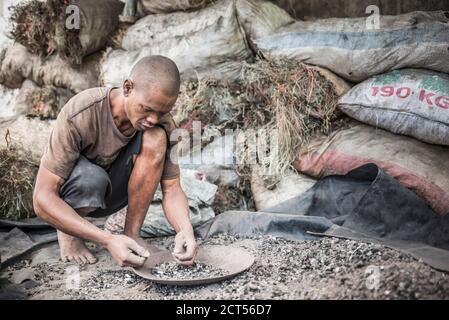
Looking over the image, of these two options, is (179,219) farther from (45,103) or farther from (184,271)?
(45,103)

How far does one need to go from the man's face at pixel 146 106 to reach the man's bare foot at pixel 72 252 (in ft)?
2.29

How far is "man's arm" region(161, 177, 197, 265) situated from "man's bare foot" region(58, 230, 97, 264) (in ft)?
1.41

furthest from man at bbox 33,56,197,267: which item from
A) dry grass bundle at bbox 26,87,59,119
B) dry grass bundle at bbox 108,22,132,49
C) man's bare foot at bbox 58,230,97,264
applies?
dry grass bundle at bbox 108,22,132,49

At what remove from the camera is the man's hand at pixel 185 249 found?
6.92 ft

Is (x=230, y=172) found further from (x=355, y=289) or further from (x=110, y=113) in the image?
(x=355, y=289)

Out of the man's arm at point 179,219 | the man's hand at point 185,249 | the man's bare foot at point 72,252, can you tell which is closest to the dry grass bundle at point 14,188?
Result: the man's bare foot at point 72,252

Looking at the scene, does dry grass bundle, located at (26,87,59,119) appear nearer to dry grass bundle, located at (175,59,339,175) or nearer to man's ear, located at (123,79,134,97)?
dry grass bundle, located at (175,59,339,175)

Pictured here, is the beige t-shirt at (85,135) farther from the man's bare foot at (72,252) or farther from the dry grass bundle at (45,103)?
the dry grass bundle at (45,103)

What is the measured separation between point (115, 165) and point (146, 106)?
0.48 meters

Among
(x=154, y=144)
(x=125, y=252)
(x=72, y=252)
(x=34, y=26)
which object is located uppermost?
(x=34, y=26)

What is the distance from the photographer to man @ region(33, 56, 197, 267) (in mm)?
2074

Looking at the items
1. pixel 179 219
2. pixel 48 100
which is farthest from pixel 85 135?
pixel 48 100

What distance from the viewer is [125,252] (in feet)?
6.42

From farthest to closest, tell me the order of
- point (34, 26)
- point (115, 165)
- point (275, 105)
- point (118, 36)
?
1. point (118, 36)
2. point (34, 26)
3. point (275, 105)
4. point (115, 165)
